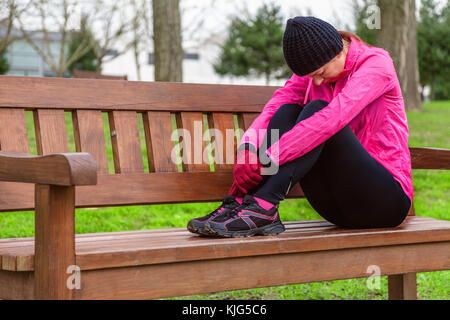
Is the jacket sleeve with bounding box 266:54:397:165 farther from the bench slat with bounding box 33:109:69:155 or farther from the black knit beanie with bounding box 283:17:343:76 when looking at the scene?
the bench slat with bounding box 33:109:69:155

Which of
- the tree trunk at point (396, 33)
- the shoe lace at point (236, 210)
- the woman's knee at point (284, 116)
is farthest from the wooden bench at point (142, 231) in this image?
the tree trunk at point (396, 33)

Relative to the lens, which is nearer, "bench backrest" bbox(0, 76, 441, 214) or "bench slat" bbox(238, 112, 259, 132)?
"bench backrest" bbox(0, 76, 441, 214)

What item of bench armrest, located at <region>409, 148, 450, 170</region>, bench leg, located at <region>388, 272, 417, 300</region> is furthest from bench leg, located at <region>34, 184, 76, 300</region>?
bench armrest, located at <region>409, 148, 450, 170</region>

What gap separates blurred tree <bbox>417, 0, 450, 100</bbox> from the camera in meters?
23.9

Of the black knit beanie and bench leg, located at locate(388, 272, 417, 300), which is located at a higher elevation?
the black knit beanie

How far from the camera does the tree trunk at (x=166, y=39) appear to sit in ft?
24.5

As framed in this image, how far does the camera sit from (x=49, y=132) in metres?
2.59

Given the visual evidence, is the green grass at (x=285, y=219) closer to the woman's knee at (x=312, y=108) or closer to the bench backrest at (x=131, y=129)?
the bench backrest at (x=131, y=129)

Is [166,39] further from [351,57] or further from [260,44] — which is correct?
[260,44]

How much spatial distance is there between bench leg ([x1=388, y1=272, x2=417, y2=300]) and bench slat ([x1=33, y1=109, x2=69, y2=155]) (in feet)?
5.49

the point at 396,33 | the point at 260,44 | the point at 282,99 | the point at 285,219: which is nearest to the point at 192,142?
the point at 282,99

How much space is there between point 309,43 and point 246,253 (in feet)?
2.89
